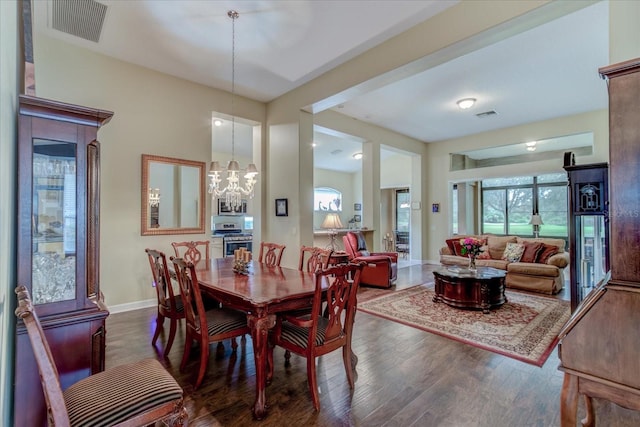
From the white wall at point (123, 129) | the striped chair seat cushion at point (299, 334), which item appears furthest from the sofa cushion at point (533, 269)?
the white wall at point (123, 129)

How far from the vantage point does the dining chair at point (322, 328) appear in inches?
80.6

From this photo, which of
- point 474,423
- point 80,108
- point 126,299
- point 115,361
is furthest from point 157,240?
point 474,423

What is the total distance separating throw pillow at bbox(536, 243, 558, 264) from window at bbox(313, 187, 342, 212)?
6891 millimetres

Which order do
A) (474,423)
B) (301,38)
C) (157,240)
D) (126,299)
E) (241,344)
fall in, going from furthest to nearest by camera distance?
(157,240)
(126,299)
(301,38)
(241,344)
(474,423)

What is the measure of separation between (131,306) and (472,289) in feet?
15.8

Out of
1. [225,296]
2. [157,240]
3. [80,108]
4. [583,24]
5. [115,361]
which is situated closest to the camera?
[80,108]

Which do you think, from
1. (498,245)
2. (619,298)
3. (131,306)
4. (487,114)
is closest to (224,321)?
(619,298)

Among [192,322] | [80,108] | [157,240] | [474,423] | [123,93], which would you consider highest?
[123,93]

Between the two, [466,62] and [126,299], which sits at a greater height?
[466,62]

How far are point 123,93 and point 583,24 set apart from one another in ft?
19.3

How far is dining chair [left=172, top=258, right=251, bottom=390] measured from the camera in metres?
2.20

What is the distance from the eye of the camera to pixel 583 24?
343 centimetres

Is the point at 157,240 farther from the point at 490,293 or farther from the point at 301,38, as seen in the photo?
the point at 490,293

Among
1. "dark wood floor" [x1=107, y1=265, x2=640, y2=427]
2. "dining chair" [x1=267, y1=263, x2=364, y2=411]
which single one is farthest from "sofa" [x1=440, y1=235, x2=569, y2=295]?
"dining chair" [x1=267, y1=263, x2=364, y2=411]
